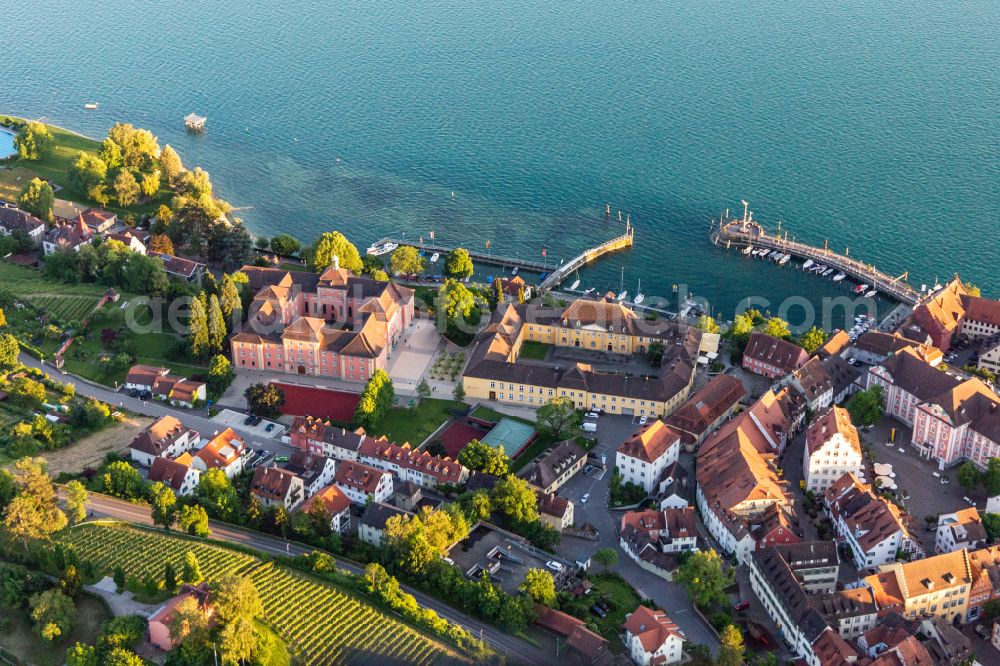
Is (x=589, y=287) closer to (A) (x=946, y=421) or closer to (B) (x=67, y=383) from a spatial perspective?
(A) (x=946, y=421)

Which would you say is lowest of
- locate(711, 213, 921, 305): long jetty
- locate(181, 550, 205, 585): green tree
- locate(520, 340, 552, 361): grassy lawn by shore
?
locate(181, 550, 205, 585): green tree

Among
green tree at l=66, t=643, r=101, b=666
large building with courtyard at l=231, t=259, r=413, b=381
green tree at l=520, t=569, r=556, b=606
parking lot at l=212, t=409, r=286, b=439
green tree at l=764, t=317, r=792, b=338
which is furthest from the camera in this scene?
green tree at l=764, t=317, r=792, b=338

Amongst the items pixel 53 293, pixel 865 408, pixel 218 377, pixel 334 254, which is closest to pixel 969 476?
pixel 865 408

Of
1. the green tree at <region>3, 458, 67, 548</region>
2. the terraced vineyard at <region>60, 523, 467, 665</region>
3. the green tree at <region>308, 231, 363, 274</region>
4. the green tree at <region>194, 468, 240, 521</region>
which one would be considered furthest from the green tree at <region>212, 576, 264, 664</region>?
the green tree at <region>308, 231, 363, 274</region>

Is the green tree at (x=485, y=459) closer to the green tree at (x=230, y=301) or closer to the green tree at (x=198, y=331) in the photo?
the green tree at (x=198, y=331)

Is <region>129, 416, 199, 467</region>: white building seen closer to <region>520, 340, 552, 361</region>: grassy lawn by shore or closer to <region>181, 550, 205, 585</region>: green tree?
<region>181, 550, 205, 585</region>: green tree

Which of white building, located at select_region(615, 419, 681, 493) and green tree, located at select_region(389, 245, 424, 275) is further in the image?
green tree, located at select_region(389, 245, 424, 275)
